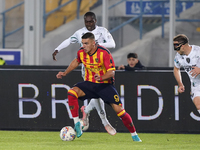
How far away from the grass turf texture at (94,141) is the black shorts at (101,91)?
2.23 feet

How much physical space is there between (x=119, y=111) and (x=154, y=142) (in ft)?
2.75

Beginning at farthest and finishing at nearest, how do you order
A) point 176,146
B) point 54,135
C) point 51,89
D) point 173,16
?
point 173,16, point 51,89, point 54,135, point 176,146

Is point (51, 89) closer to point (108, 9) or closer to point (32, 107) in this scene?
point (32, 107)

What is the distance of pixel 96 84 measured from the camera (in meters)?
7.94

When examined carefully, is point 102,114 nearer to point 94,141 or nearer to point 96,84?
point 94,141

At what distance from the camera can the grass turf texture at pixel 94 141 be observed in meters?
7.20

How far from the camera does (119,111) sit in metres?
7.80

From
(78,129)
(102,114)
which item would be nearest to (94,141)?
(78,129)

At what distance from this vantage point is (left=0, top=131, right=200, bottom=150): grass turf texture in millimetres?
7195

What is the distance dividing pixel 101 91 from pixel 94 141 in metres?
Answer: 0.87

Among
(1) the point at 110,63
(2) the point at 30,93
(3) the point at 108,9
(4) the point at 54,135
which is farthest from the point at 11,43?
(1) the point at 110,63

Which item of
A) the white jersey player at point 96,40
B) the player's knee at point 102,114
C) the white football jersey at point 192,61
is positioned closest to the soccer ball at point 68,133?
the white jersey player at point 96,40

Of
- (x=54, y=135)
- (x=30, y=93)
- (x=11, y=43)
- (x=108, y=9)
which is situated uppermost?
(x=108, y=9)

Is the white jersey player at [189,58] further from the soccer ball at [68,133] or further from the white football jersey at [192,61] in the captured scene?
the soccer ball at [68,133]
